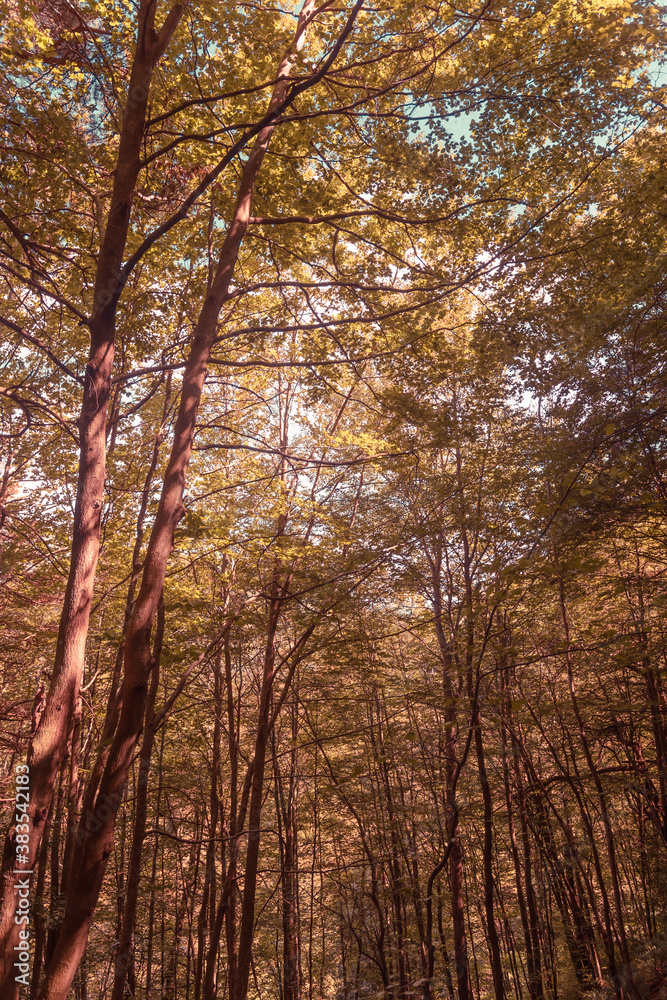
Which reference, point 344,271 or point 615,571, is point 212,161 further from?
point 615,571

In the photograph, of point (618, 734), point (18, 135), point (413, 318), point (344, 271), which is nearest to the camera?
point (18, 135)

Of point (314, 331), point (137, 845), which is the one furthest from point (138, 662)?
point (314, 331)

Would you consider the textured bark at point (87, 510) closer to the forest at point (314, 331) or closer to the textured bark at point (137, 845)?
the forest at point (314, 331)

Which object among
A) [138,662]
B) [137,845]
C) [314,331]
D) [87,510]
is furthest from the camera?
[314,331]

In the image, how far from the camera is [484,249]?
586 cm

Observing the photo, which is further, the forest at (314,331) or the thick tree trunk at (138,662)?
the forest at (314,331)

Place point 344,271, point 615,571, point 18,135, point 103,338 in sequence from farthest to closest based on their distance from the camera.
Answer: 1. point 615,571
2. point 344,271
3. point 18,135
4. point 103,338

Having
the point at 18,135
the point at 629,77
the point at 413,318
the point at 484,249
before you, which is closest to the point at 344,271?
the point at 413,318

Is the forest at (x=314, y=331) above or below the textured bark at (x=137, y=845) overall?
above

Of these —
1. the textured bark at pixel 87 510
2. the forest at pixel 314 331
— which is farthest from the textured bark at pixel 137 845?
the textured bark at pixel 87 510

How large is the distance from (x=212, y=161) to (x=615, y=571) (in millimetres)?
9054

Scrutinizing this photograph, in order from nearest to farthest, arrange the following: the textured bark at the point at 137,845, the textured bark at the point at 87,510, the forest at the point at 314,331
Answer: the textured bark at the point at 87,510 → the forest at the point at 314,331 → the textured bark at the point at 137,845

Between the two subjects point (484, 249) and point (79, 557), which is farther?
point (484, 249)

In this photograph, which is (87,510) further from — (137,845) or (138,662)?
(137,845)
